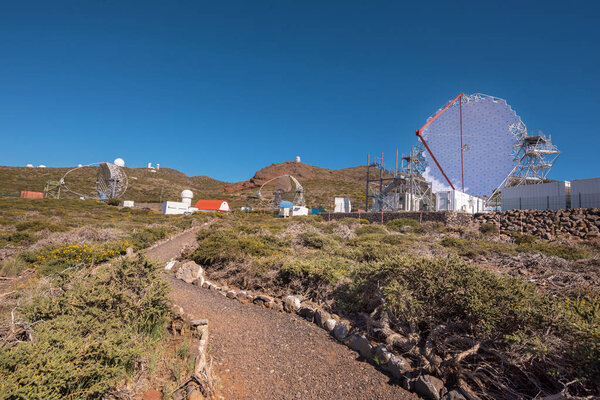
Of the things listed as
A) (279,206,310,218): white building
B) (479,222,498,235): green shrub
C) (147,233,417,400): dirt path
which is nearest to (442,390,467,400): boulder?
(147,233,417,400): dirt path

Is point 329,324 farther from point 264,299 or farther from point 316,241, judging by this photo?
point 316,241

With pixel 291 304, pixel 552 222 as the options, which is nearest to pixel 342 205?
pixel 552 222

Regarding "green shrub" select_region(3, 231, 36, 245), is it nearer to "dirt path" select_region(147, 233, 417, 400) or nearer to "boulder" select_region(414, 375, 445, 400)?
"dirt path" select_region(147, 233, 417, 400)

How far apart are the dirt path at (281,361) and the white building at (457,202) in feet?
61.3

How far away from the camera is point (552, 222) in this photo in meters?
15.9

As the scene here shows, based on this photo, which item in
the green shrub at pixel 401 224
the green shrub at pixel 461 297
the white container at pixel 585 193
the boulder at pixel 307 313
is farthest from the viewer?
the green shrub at pixel 401 224

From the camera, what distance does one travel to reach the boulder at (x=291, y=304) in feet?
20.2

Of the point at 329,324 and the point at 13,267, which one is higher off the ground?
the point at 13,267

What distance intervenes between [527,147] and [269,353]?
28.9 m

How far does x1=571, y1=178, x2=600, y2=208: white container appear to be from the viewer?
1548cm

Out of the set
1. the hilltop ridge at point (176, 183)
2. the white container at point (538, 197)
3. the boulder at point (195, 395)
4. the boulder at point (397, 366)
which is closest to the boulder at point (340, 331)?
the boulder at point (397, 366)

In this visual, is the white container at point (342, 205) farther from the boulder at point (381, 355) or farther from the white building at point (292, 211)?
the boulder at point (381, 355)

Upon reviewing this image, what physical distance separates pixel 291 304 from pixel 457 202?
18.6 meters

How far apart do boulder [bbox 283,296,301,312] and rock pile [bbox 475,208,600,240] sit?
15.4 metres
